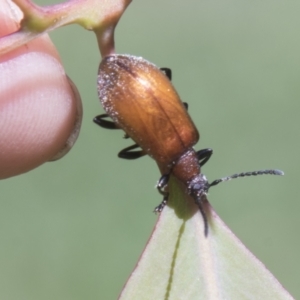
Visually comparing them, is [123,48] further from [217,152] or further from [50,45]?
[50,45]

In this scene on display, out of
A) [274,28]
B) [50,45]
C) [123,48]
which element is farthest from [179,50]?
[50,45]

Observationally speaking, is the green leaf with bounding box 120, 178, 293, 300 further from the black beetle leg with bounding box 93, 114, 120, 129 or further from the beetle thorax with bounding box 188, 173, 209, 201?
the black beetle leg with bounding box 93, 114, 120, 129

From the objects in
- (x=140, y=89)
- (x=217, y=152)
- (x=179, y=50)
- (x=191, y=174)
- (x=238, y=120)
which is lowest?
Answer: (x=191, y=174)

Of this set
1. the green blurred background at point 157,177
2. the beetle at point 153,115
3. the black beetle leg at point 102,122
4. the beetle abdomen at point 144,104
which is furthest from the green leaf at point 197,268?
the green blurred background at point 157,177

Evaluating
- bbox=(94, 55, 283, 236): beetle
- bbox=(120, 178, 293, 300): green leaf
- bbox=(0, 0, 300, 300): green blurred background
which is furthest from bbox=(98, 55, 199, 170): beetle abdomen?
bbox=(0, 0, 300, 300): green blurred background

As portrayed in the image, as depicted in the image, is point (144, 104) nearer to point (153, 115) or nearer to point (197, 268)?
point (153, 115)

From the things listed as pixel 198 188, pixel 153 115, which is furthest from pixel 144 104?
pixel 198 188
